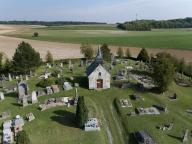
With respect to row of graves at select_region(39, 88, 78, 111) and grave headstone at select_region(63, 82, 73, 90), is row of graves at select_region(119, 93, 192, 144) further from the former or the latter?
grave headstone at select_region(63, 82, 73, 90)

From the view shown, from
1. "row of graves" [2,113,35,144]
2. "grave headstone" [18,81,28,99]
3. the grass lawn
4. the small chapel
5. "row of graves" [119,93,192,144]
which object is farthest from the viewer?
the small chapel

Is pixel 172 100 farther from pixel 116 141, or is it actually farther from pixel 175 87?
pixel 116 141

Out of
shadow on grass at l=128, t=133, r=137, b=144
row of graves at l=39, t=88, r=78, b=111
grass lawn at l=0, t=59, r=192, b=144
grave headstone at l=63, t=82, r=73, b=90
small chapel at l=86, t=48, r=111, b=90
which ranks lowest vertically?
shadow on grass at l=128, t=133, r=137, b=144

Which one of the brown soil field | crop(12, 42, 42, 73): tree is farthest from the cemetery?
the brown soil field

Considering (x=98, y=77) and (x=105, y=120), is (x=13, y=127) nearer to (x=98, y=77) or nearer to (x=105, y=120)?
(x=105, y=120)

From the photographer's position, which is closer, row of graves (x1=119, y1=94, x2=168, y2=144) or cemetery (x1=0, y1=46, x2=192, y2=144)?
row of graves (x1=119, y1=94, x2=168, y2=144)

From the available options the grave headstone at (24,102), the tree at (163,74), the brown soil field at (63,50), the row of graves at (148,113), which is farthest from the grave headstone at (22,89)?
the brown soil field at (63,50)

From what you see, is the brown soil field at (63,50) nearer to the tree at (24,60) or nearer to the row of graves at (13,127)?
the tree at (24,60)
